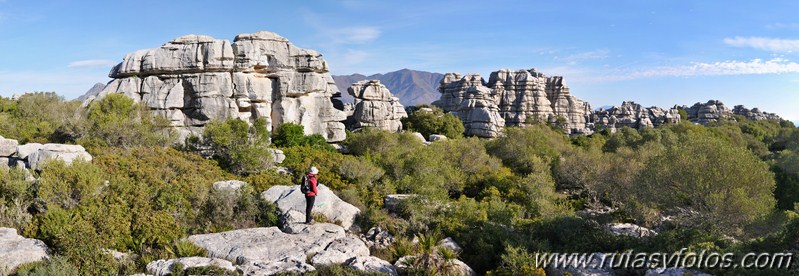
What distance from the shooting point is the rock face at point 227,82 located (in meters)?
31.6

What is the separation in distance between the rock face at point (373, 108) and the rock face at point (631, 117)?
125ft

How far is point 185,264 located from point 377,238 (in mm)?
5714

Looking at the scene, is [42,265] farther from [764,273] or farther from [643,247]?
[764,273]

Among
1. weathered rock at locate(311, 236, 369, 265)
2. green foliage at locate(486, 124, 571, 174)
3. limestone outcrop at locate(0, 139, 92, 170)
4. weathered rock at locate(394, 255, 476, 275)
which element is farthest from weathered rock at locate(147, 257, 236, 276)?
green foliage at locate(486, 124, 571, 174)

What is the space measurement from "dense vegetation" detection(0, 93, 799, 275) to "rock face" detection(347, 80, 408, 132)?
17683 mm

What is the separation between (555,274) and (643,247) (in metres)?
2.87

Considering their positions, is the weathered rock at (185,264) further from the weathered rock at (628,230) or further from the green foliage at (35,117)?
the green foliage at (35,117)

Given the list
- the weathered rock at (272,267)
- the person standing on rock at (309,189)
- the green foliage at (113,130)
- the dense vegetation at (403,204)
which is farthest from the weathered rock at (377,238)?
the green foliage at (113,130)

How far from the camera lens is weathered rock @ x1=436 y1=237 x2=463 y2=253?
13.3 meters

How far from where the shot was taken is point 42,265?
1078 centimetres

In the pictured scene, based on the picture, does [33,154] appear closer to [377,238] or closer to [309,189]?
[309,189]

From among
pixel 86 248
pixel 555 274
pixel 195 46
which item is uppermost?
pixel 195 46

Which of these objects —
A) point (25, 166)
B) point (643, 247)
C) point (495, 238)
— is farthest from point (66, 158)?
point (643, 247)

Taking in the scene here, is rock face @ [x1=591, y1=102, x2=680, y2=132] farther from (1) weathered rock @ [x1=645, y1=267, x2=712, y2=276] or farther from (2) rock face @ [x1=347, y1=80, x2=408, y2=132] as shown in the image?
(1) weathered rock @ [x1=645, y1=267, x2=712, y2=276]
